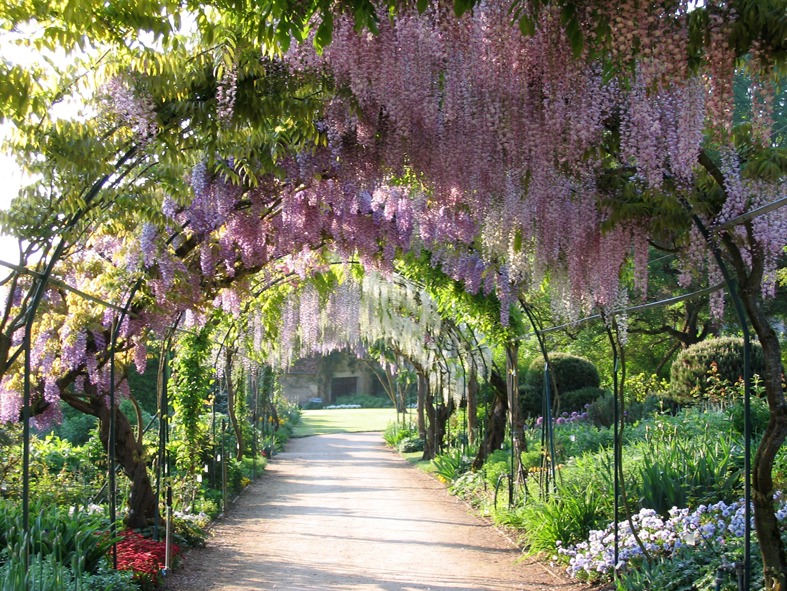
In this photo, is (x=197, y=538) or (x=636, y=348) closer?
(x=197, y=538)

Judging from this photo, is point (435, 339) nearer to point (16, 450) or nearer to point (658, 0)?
point (16, 450)

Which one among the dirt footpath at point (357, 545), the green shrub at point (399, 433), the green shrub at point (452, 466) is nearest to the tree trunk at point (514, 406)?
the dirt footpath at point (357, 545)

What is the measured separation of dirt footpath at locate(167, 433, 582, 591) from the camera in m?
5.79

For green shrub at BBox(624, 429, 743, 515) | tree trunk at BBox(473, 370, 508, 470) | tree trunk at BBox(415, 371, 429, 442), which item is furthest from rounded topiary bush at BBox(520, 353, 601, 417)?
green shrub at BBox(624, 429, 743, 515)

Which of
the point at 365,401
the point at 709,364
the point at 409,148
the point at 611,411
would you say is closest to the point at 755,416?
the point at 709,364

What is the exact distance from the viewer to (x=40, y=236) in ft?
15.5

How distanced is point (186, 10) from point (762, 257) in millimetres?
2627

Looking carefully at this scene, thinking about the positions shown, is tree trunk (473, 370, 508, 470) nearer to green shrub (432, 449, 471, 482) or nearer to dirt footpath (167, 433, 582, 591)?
green shrub (432, 449, 471, 482)

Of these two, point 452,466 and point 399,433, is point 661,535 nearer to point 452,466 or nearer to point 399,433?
point 452,466

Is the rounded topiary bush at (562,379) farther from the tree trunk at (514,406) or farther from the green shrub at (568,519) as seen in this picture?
the green shrub at (568,519)

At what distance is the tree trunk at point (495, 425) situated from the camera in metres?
11.1

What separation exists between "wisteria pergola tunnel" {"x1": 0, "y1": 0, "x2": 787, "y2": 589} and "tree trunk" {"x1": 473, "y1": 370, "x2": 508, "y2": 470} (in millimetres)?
4822

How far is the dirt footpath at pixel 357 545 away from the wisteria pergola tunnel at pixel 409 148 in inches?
Result: 66.6

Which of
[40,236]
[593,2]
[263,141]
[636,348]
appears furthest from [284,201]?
[636,348]
